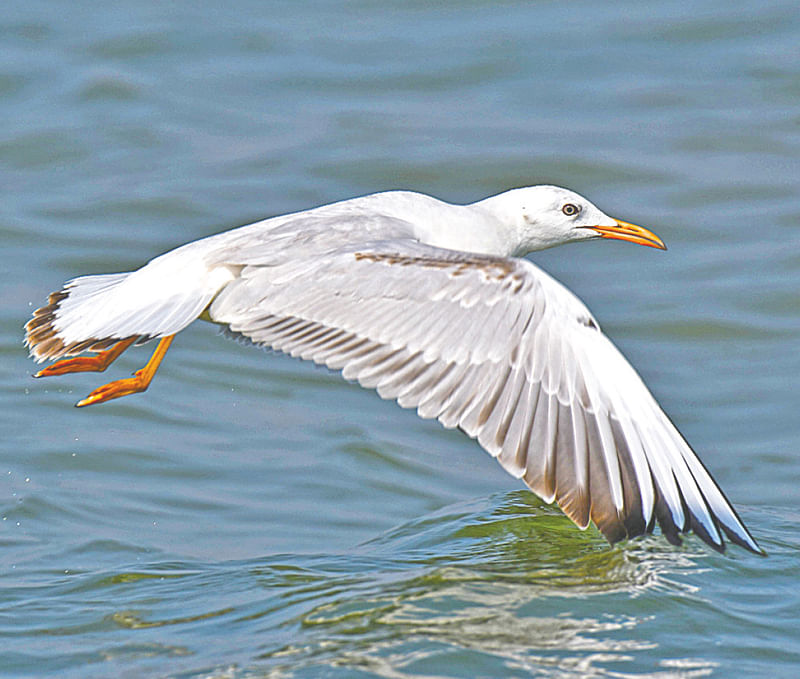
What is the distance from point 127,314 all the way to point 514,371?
145 cm

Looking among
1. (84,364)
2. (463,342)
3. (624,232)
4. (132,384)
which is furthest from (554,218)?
(84,364)

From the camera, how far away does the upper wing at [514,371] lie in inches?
180

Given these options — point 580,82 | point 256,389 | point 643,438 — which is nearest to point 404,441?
point 256,389

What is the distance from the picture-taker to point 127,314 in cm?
523

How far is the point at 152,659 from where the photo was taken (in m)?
4.58

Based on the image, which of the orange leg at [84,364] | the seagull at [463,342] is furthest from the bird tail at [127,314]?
the orange leg at [84,364]

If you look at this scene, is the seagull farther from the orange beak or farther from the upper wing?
the orange beak

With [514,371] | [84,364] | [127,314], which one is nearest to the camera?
[514,371]

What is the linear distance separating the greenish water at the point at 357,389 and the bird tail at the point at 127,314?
910 mm

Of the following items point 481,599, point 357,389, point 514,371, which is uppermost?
point 514,371

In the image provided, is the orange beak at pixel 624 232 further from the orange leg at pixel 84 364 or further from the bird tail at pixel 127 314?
the orange leg at pixel 84 364

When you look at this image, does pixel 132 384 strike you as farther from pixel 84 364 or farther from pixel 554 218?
pixel 554 218

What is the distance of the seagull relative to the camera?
15.0ft

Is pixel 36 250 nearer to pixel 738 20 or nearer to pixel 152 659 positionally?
pixel 152 659
